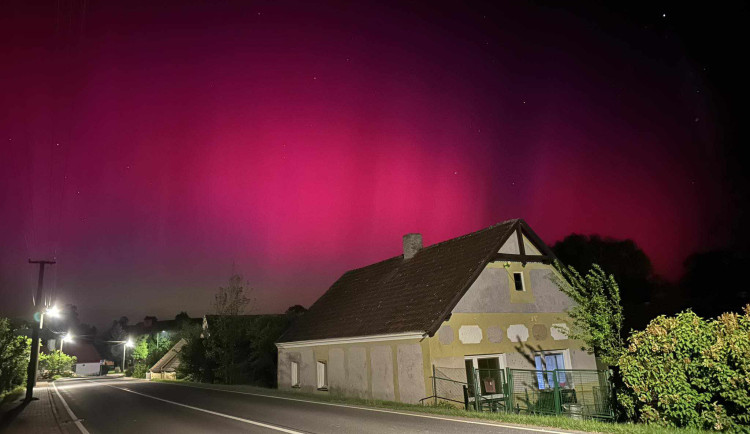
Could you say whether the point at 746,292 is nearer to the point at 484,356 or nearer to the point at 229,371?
the point at 484,356

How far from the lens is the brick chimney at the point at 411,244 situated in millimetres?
27375

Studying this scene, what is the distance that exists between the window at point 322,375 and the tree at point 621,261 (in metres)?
32.9

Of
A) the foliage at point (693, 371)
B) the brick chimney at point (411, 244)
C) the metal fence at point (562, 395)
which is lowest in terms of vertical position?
the metal fence at point (562, 395)

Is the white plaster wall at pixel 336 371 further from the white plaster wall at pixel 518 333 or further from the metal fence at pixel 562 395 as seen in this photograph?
the metal fence at pixel 562 395

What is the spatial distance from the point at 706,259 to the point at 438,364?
46.6m

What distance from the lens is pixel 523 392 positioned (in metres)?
17.6

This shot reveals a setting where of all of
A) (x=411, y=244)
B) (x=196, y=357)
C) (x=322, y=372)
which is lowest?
(x=322, y=372)

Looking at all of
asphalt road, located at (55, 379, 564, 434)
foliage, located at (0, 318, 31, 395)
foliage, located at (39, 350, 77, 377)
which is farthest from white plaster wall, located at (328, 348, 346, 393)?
foliage, located at (39, 350, 77, 377)

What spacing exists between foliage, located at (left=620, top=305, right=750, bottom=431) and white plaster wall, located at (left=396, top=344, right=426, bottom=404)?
837 centimetres

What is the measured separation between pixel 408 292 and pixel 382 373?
4006 mm

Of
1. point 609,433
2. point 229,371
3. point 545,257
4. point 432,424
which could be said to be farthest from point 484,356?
point 229,371

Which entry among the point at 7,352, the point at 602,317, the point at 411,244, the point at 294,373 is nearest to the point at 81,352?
the point at 7,352

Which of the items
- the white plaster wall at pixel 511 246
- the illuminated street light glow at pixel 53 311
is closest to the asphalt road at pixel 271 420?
the white plaster wall at pixel 511 246

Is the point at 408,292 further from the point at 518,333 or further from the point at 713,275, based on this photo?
the point at 713,275
